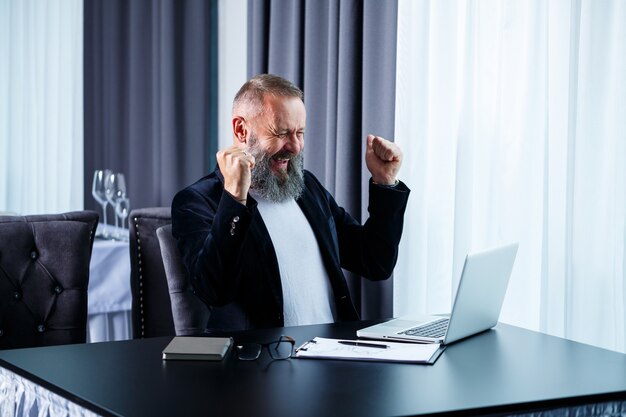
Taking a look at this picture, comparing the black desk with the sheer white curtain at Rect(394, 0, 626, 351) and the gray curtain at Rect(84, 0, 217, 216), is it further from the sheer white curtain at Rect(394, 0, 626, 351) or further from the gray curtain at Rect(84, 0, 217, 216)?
the gray curtain at Rect(84, 0, 217, 216)

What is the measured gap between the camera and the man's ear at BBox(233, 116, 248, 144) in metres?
2.43

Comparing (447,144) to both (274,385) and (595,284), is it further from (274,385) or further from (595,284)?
(274,385)

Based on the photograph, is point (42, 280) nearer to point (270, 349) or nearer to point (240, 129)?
point (240, 129)

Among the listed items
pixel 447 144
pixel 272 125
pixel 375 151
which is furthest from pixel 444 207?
pixel 272 125

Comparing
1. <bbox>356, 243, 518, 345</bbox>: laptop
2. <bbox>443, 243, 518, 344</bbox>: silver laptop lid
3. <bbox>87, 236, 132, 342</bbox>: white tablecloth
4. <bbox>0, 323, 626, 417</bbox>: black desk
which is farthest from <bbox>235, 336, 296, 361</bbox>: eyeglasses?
<bbox>87, 236, 132, 342</bbox>: white tablecloth

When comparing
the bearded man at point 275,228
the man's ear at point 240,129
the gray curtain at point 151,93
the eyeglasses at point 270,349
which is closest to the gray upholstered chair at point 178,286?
the bearded man at point 275,228

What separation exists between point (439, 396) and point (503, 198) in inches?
48.4

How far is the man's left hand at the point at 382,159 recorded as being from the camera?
7.88 feet

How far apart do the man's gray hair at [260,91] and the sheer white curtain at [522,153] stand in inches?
22.4

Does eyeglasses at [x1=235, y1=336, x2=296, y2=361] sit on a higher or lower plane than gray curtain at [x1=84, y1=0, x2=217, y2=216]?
lower

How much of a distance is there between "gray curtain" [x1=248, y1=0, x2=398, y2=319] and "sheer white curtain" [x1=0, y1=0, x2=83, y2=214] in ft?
6.58

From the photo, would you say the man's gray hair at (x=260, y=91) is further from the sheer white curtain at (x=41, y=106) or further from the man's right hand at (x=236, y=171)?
the sheer white curtain at (x=41, y=106)

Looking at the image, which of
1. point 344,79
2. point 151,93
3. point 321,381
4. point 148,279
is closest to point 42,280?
point 148,279

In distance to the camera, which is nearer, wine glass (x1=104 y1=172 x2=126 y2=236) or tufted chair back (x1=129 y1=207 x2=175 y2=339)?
tufted chair back (x1=129 y1=207 x2=175 y2=339)
